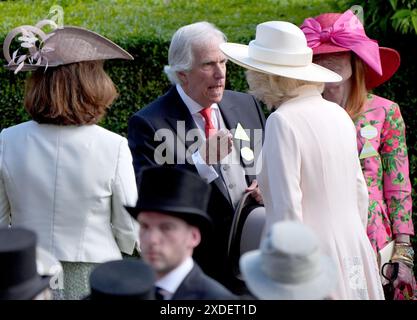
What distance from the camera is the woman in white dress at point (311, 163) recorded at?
3525 mm

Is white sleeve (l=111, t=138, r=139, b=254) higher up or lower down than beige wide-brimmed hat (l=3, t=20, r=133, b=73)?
lower down

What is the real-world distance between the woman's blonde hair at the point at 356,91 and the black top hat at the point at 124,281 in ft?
6.82

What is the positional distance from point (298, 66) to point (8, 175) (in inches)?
55.6

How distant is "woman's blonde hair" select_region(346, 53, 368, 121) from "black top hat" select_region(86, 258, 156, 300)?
6.82 ft

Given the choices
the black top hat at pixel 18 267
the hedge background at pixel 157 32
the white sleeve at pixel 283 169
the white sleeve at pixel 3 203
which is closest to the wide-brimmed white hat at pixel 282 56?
the white sleeve at pixel 283 169

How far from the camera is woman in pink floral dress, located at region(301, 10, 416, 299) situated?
14.2 feet

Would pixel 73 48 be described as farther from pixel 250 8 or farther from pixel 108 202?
pixel 250 8

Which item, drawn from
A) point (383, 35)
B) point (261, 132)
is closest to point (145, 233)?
point (261, 132)

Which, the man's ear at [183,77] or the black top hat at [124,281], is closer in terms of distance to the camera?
the black top hat at [124,281]

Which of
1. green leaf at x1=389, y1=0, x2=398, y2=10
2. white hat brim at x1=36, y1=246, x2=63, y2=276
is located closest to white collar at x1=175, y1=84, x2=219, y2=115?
white hat brim at x1=36, y1=246, x2=63, y2=276

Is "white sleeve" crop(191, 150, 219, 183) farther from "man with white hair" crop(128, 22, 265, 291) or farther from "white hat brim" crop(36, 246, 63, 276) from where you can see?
"white hat brim" crop(36, 246, 63, 276)

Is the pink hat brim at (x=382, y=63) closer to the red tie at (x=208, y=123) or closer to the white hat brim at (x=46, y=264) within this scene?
the red tie at (x=208, y=123)
